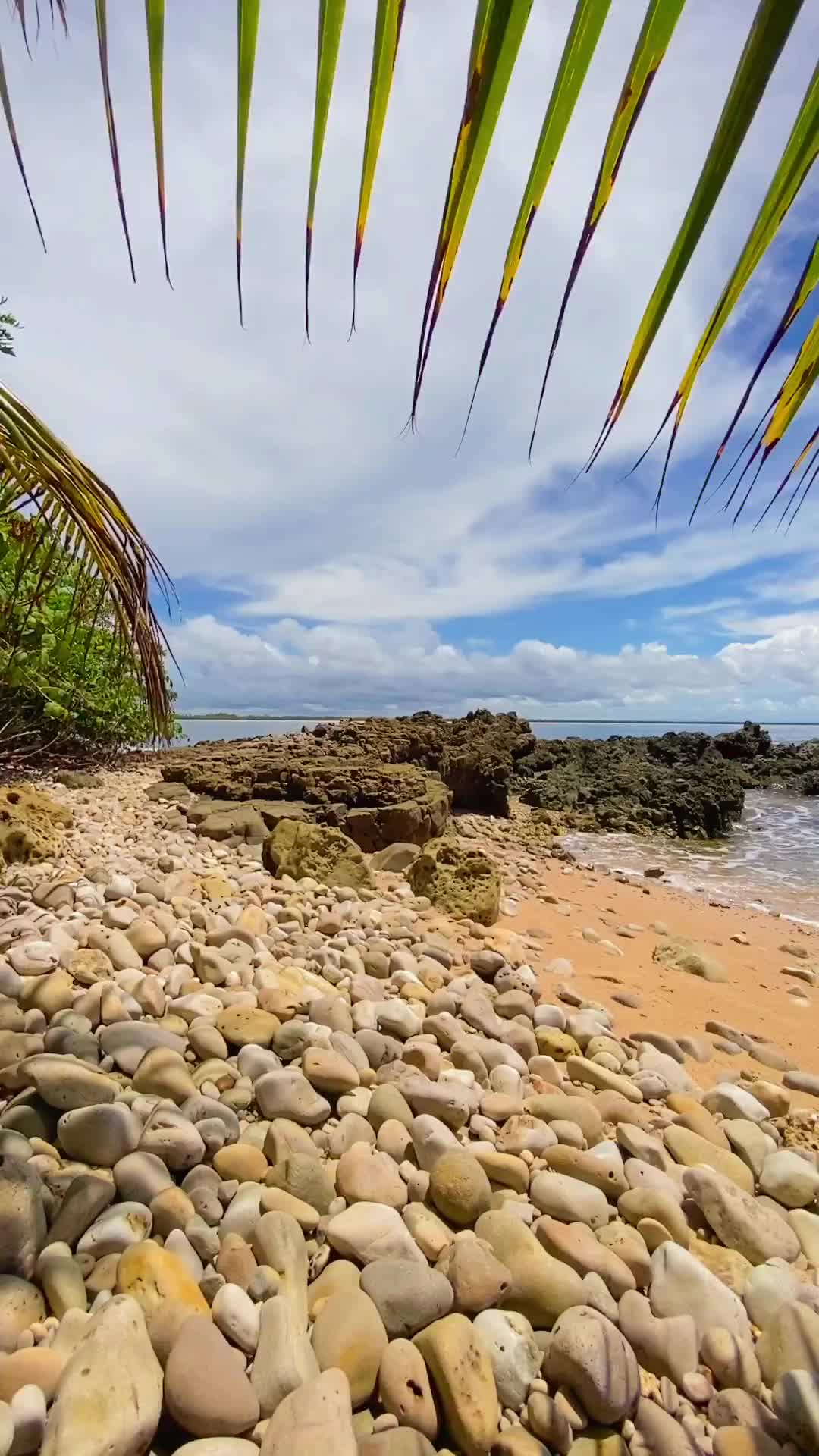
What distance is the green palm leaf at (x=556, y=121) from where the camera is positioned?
541mm

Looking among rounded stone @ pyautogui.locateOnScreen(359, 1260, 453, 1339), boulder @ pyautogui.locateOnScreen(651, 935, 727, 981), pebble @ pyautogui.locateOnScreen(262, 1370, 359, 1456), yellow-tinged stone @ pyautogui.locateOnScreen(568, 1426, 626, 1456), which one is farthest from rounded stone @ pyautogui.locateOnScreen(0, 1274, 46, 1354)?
boulder @ pyautogui.locateOnScreen(651, 935, 727, 981)

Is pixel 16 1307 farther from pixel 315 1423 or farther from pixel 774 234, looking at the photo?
pixel 774 234

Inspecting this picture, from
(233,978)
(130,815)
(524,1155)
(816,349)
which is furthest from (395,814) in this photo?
(816,349)

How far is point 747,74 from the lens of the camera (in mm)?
483

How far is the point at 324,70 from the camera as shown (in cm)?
60

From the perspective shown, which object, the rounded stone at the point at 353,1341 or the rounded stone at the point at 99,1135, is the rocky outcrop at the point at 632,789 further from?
the rounded stone at the point at 353,1341

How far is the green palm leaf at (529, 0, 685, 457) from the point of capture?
521mm

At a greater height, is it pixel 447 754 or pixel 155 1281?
pixel 447 754

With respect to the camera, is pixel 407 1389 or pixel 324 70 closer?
pixel 324 70

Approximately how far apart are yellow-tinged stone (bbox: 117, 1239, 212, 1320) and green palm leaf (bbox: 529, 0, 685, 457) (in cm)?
158

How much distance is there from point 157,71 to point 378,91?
8.3 inches

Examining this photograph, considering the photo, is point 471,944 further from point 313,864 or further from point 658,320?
point 658,320

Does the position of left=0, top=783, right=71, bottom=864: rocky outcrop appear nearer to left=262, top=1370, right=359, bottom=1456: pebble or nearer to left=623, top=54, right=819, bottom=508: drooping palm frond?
left=262, top=1370, right=359, bottom=1456: pebble

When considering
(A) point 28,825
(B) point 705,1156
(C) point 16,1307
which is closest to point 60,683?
(A) point 28,825
